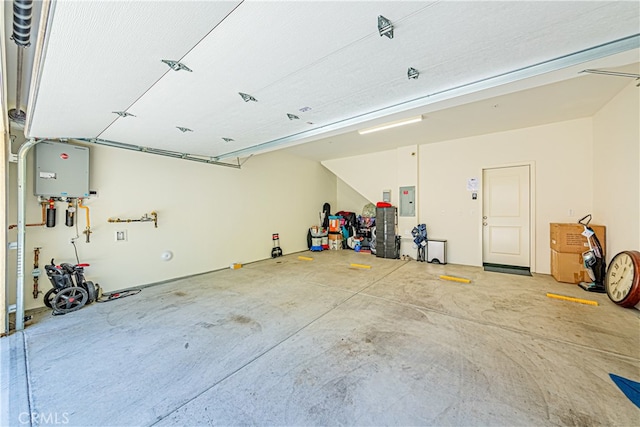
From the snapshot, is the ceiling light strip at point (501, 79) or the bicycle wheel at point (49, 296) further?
the bicycle wheel at point (49, 296)

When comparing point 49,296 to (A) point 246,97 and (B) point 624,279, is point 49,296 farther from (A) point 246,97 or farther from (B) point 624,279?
(B) point 624,279

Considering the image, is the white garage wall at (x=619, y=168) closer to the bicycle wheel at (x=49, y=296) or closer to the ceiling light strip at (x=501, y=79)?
the ceiling light strip at (x=501, y=79)

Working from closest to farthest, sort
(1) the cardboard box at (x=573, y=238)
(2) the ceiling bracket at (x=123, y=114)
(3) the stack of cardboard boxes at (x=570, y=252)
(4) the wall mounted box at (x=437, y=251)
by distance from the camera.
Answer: (2) the ceiling bracket at (x=123, y=114)
(1) the cardboard box at (x=573, y=238)
(3) the stack of cardboard boxes at (x=570, y=252)
(4) the wall mounted box at (x=437, y=251)

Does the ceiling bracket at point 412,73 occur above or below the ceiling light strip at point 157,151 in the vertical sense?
above

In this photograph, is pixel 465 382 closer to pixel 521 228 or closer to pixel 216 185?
pixel 521 228

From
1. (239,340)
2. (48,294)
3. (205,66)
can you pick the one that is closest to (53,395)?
(239,340)

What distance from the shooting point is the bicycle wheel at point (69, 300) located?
311cm

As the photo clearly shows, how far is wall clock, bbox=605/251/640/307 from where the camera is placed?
9.79 ft

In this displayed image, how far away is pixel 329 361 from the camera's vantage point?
2.13m

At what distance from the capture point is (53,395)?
1.75 metres

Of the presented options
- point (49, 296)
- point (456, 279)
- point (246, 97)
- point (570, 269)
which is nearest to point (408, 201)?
point (456, 279)

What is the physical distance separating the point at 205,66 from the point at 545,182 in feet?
20.7

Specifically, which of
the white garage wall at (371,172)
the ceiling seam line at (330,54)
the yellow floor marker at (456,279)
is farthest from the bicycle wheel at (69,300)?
the white garage wall at (371,172)

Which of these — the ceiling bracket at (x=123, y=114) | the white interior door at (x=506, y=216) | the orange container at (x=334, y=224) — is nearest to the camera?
the ceiling bracket at (x=123, y=114)
